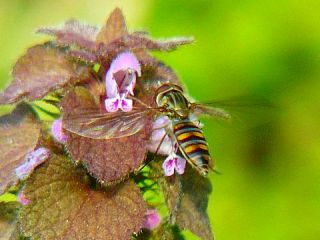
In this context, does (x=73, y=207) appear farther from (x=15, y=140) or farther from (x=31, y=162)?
(x=15, y=140)

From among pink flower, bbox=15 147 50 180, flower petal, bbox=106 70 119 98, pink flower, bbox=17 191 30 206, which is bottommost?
pink flower, bbox=17 191 30 206

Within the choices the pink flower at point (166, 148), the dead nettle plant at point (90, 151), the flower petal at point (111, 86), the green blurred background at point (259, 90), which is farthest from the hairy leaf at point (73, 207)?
the green blurred background at point (259, 90)

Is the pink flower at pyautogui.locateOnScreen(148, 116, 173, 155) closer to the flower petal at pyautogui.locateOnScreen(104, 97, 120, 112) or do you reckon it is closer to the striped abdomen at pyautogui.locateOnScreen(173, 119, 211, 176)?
the striped abdomen at pyautogui.locateOnScreen(173, 119, 211, 176)

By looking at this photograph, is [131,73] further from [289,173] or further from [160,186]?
[289,173]

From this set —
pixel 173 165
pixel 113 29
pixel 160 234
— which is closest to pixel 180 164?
pixel 173 165

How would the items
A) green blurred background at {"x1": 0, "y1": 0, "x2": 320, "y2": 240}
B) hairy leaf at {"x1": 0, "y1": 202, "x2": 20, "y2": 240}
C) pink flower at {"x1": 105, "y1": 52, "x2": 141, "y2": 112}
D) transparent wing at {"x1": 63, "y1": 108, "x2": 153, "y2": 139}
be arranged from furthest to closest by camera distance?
1. green blurred background at {"x1": 0, "y1": 0, "x2": 320, "y2": 240}
2. hairy leaf at {"x1": 0, "y1": 202, "x2": 20, "y2": 240}
3. pink flower at {"x1": 105, "y1": 52, "x2": 141, "y2": 112}
4. transparent wing at {"x1": 63, "y1": 108, "x2": 153, "y2": 139}

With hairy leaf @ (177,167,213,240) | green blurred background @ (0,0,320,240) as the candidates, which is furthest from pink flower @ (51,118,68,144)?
green blurred background @ (0,0,320,240)
